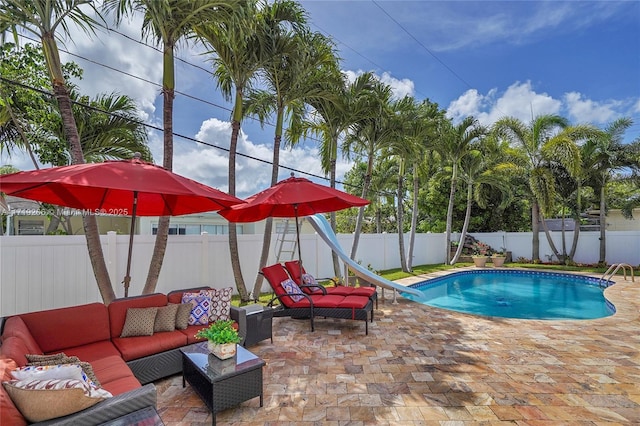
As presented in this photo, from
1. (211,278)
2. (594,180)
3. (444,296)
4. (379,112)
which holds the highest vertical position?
(379,112)

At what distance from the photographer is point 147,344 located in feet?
12.6

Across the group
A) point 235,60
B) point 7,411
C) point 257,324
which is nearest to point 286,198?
point 257,324

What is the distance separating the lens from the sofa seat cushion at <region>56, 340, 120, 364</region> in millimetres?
3488

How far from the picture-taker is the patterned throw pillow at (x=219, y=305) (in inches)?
184

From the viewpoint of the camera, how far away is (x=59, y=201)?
15.1 feet

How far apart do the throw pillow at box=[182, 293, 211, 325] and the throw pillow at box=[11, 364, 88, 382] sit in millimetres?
2268

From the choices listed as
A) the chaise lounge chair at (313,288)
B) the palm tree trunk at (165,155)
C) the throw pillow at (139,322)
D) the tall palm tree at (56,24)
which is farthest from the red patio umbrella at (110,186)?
the chaise lounge chair at (313,288)

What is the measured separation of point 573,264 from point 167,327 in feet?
60.4

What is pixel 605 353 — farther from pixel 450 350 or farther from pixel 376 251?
pixel 376 251

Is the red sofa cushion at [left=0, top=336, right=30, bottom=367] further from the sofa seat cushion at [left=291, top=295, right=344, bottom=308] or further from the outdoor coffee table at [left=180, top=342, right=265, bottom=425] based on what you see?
the sofa seat cushion at [left=291, top=295, right=344, bottom=308]

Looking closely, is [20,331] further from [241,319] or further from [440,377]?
[440,377]

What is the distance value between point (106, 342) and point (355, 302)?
3.76 metres

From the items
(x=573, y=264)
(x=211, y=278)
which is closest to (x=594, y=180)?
(x=573, y=264)

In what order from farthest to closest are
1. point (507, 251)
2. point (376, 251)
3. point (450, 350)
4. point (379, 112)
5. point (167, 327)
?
point (507, 251) → point (376, 251) → point (379, 112) → point (450, 350) → point (167, 327)
